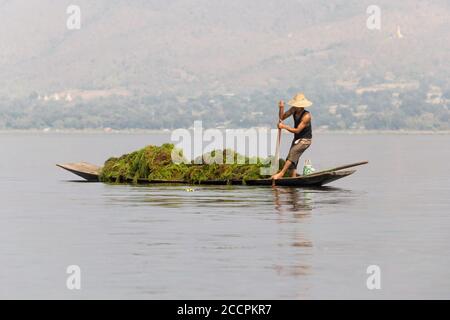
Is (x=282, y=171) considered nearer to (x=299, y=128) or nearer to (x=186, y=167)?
(x=299, y=128)

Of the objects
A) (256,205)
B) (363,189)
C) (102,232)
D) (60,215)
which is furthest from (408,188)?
(102,232)

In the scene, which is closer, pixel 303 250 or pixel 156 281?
pixel 156 281

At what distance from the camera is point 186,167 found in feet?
146

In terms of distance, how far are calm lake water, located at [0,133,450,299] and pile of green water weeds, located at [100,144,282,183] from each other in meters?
1.35

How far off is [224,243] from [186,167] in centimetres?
1934

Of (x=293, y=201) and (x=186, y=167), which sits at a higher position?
(x=186, y=167)

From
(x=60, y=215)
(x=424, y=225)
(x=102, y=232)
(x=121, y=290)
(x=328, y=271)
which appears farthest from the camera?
(x=60, y=215)

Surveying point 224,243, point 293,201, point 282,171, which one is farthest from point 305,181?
point 224,243

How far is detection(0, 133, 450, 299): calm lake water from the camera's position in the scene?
19.7 meters

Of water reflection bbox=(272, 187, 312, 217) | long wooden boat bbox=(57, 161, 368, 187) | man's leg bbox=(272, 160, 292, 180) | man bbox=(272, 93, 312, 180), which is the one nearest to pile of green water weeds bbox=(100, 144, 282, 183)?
long wooden boat bbox=(57, 161, 368, 187)

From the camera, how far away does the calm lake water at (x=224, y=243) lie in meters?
19.7
